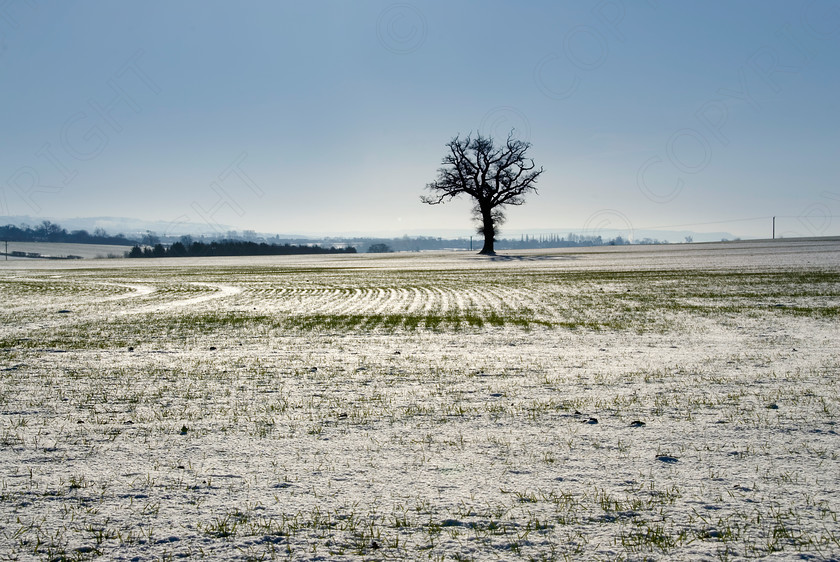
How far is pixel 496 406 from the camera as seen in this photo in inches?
302

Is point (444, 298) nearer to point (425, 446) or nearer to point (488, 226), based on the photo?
point (425, 446)

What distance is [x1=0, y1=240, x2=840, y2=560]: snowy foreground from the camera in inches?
167

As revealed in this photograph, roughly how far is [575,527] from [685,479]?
1.46 meters

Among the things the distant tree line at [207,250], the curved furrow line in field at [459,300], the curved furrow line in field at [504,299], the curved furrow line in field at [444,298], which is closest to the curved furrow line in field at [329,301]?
the curved furrow line in field at [444,298]

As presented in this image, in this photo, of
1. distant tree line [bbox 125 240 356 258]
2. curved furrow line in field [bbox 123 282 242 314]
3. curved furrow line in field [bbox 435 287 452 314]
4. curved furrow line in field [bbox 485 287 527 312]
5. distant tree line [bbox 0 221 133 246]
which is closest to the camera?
curved furrow line in field [bbox 435 287 452 314]

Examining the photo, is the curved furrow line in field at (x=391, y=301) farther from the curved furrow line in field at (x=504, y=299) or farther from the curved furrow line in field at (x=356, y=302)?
the curved furrow line in field at (x=504, y=299)

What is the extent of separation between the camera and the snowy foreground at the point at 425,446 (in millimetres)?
4242

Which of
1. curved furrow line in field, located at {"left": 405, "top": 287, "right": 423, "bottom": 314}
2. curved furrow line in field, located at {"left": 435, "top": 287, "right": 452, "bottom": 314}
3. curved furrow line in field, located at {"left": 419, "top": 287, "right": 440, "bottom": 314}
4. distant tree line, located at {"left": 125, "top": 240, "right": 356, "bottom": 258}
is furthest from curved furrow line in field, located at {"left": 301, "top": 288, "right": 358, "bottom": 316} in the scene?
distant tree line, located at {"left": 125, "top": 240, "right": 356, "bottom": 258}

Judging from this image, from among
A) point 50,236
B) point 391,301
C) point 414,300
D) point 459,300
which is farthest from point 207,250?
point 459,300

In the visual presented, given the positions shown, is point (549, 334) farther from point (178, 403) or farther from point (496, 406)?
point (178, 403)

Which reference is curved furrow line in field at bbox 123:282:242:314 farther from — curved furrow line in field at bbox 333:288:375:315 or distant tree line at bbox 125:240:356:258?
distant tree line at bbox 125:240:356:258

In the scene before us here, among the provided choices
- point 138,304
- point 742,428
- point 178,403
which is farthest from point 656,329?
point 138,304

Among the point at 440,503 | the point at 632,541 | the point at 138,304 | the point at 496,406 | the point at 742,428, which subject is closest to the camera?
the point at 632,541

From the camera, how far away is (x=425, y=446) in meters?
6.12
